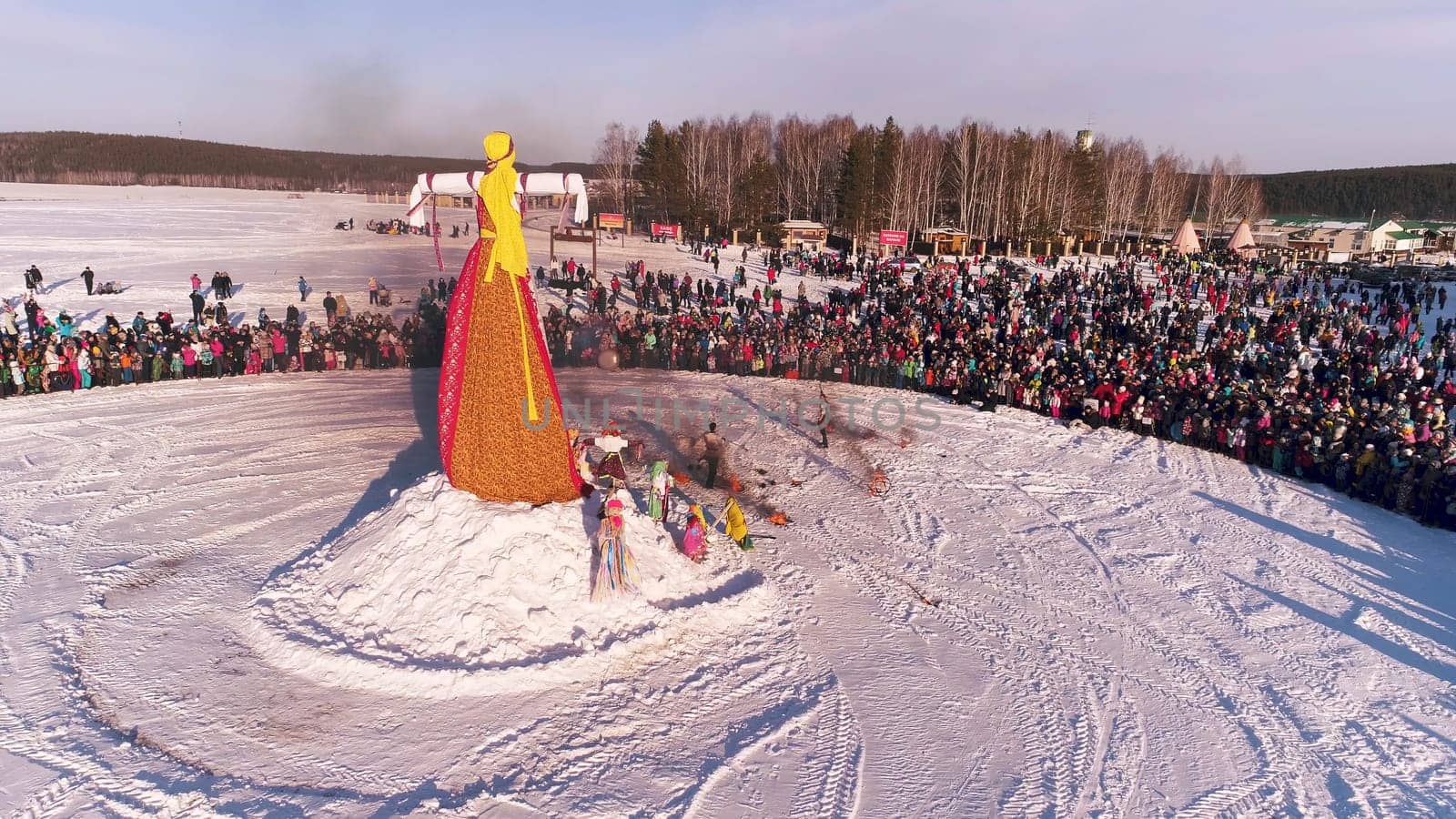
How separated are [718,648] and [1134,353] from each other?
14.7m

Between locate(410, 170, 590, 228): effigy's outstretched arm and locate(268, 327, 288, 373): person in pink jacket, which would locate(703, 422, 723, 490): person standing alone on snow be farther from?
locate(268, 327, 288, 373): person in pink jacket

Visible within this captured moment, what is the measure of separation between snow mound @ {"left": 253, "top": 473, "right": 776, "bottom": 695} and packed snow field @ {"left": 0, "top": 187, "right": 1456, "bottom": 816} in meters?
0.03

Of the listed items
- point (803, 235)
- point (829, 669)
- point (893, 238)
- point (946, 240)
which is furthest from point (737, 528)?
point (946, 240)

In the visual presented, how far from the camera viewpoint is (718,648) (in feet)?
24.9

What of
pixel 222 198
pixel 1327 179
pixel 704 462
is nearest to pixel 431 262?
pixel 704 462

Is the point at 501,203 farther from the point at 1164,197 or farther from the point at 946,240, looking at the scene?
the point at 1164,197

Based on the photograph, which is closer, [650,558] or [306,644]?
[306,644]

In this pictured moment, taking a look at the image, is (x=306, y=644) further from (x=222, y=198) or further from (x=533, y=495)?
(x=222, y=198)

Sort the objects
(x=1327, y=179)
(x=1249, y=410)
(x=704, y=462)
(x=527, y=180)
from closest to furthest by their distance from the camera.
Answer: (x=527, y=180) → (x=704, y=462) → (x=1249, y=410) → (x=1327, y=179)

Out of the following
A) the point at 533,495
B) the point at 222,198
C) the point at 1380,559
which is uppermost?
the point at 222,198

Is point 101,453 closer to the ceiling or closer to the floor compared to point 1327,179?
closer to the floor

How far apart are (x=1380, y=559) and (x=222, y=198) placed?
7451cm

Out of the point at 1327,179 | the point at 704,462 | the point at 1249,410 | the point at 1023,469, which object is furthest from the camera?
the point at 1327,179

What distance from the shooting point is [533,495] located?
840cm
